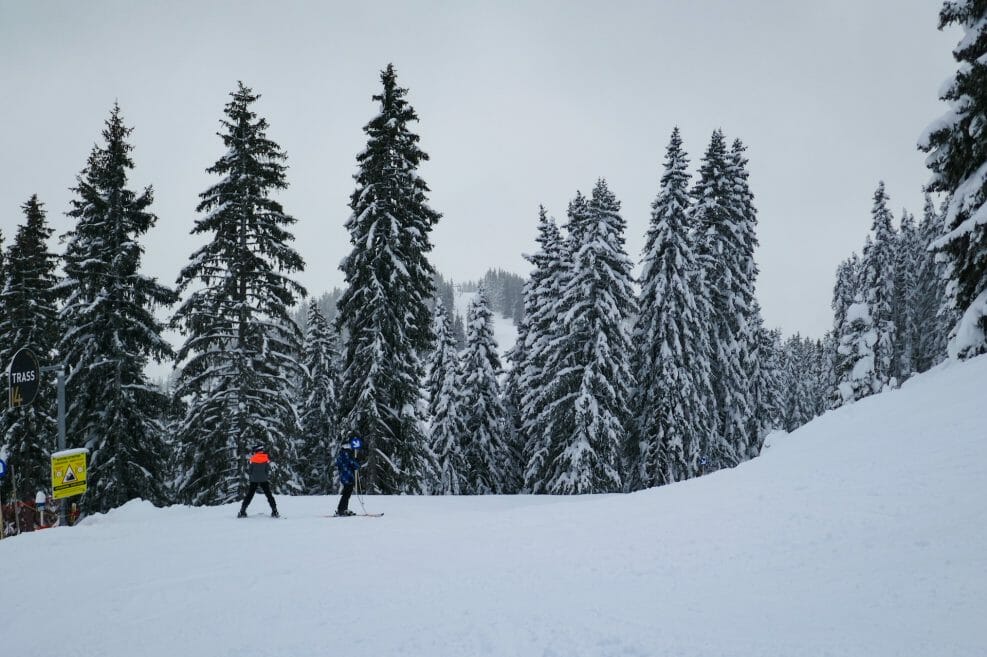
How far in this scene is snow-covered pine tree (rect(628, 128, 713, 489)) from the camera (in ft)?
79.9

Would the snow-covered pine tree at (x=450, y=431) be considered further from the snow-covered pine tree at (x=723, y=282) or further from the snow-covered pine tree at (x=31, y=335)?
the snow-covered pine tree at (x=31, y=335)

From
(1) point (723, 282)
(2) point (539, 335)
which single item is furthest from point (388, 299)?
(1) point (723, 282)

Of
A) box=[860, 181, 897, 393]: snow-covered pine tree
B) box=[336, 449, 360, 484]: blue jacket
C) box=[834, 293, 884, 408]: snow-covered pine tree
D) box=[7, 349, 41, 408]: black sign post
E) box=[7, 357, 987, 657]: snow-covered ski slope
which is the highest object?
box=[860, 181, 897, 393]: snow-covered pine tree

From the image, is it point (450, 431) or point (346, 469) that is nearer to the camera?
point (346, 469)

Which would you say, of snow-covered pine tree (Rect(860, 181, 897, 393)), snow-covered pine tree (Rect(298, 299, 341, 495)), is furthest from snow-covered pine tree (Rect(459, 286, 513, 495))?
snow-covered pine tree (Rect(860, 181, 897, 393))

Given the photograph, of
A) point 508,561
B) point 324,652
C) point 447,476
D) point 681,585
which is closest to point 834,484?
point 681,585

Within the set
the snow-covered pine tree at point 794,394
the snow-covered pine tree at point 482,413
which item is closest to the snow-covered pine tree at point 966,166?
the snow-covered pine tree at point 482,413

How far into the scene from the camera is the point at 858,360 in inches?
1153

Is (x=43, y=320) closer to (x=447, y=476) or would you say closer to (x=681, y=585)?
(x=447, y=476)

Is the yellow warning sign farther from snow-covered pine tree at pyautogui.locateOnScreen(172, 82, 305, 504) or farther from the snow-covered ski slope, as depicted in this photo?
snow-covered pine tree at pyautogui.locateOnScreen(172, 82, 305, 504)

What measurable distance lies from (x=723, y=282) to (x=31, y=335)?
34243 millimetres

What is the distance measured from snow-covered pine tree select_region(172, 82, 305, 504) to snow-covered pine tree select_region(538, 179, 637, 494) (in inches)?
464

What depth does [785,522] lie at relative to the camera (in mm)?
7250

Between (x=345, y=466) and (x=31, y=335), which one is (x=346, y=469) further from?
(x=31, y=335)
